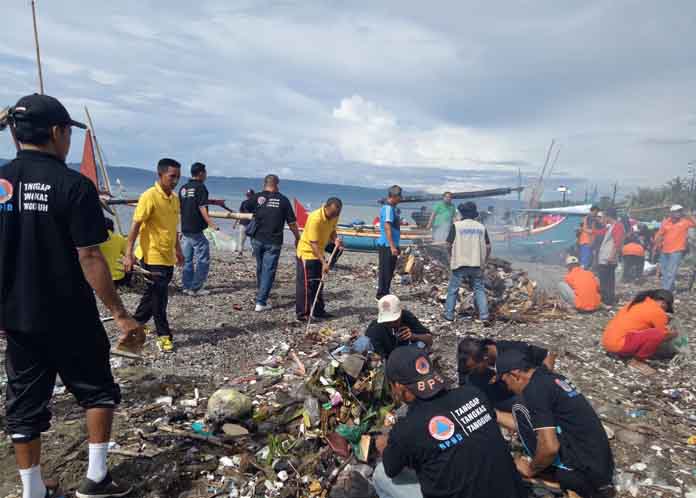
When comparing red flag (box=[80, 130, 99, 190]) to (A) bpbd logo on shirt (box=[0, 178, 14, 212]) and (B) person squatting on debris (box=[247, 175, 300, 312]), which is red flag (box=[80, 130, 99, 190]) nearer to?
(B) person squatting on debris (box=[247, 175, 300, 312])

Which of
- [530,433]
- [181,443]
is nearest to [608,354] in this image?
[530,433]

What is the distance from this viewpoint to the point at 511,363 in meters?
3.36

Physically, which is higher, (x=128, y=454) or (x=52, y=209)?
(x=52, y=209)

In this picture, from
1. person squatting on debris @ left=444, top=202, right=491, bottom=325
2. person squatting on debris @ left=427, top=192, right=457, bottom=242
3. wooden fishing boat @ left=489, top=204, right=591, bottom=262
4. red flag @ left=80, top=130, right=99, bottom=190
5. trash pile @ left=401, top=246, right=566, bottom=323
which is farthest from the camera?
wooden fishing boat @ left=489, top=204, right=591, bottom=262

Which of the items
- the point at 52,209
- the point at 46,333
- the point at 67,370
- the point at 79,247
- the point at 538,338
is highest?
the point at 52,209

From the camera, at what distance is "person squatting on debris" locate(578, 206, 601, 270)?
12.4m

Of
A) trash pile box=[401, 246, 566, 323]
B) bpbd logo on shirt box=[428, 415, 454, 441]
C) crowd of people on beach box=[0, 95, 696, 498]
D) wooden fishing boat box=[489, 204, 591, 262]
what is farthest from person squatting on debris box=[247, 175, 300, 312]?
wooden fishing boat box=[489, 204, 591, 262]

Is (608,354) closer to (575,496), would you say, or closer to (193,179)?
(575,496)

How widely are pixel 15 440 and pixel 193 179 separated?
6.15 meters

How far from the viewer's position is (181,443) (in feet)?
11.6

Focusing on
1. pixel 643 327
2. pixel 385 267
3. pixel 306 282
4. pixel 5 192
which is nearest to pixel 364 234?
pixel 385 267

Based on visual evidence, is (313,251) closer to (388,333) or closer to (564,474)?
(388,333)

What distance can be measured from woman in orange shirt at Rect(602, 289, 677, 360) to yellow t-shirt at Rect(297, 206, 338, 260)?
4423 mm

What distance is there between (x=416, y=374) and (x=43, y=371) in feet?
7.26
